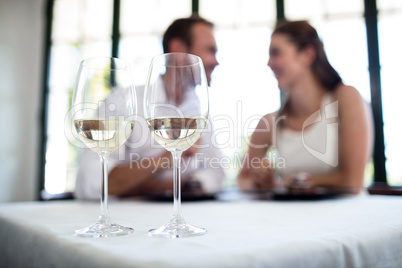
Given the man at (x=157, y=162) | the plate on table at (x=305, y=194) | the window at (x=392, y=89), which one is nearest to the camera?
the plate on table at (x=305, y=194)

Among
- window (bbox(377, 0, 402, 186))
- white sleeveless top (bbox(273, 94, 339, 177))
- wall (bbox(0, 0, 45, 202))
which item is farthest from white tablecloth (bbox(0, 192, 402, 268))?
wall (bbox(0, 0, 45, 202))

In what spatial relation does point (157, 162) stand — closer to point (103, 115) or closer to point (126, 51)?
point (103, 115)

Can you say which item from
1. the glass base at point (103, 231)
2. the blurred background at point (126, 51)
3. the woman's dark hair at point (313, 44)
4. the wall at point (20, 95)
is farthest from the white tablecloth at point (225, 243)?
the wall at point (20, 95)

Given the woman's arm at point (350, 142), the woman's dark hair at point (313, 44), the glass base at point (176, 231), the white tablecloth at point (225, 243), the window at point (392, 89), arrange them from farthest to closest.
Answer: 1. the window at point (392, 89)
2. the woman's dark hair at point (313, 44)
3. the woman's arm at point (350, 142)
4. the glass base at point (176, 231)
5. the white tablecloth at point (225, 243)

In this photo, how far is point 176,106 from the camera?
0.46 m

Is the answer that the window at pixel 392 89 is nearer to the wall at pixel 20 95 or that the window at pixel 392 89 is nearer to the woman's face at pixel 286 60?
the woman's face at pixel 286 60

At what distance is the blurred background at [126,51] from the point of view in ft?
9.34

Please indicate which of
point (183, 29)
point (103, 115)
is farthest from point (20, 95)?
point (103, 115)

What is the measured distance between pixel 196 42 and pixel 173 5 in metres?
2.33

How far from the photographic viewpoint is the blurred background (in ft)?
9.34

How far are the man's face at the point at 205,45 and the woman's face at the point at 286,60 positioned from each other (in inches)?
17.4

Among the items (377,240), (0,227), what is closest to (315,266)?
(377,240)

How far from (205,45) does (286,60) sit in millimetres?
536

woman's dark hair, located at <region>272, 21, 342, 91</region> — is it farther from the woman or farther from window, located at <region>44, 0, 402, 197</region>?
window, located at <region>44, 0, 402, 197</region>
